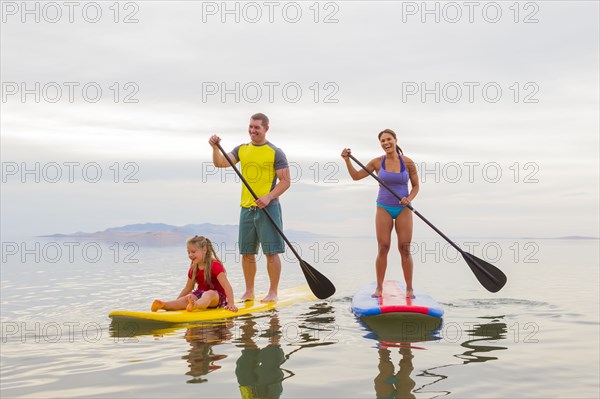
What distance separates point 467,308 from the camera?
27.0 feet

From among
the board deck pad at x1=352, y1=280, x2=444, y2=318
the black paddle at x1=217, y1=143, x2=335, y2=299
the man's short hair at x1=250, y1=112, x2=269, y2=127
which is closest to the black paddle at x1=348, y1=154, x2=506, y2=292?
the board deck pad at x1=352, y1=280, x2=444, y2=318

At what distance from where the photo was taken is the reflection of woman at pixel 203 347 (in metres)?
4.49

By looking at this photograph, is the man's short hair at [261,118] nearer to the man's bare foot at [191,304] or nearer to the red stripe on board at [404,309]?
the man's bare foot at [191,304]

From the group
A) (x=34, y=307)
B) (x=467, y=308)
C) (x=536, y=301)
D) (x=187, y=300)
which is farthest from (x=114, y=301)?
(x=536, y=301)

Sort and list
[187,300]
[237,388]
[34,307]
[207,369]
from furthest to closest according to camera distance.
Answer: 1. [34,307]
2. [187,300]
3. [207,369]
4. [237,388]

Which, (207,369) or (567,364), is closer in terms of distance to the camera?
(207,369)

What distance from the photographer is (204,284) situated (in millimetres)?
7207

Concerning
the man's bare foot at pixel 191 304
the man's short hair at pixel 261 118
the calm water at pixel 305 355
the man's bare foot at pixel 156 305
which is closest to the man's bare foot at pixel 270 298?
the calm water at pixel 305 355

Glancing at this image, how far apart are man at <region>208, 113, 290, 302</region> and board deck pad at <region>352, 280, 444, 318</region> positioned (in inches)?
50.9

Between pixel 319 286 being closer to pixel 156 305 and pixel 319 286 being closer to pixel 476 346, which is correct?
pixel 156 305

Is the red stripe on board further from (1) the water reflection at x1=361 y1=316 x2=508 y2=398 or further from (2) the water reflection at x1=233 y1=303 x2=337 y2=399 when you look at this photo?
(2) the water reflection at x1=233 y1=303 x2=337 y2=399

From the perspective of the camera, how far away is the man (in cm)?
786

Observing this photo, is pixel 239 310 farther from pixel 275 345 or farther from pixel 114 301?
pixel 114 301

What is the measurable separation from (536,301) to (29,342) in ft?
24.0
